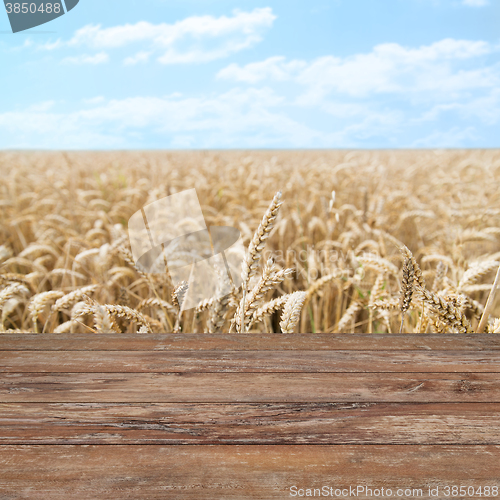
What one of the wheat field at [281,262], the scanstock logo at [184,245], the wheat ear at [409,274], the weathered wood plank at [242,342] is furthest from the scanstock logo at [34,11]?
the wheat ear at [409,274]

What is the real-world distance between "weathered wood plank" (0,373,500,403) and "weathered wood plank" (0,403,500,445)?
2 centimetres

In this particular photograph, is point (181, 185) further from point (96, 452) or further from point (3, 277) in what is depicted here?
point (96, 452)

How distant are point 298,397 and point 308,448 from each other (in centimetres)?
13

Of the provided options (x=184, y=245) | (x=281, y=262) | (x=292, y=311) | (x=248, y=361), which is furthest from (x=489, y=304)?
(x=281, y=262)

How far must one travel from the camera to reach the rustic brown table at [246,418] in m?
0.57

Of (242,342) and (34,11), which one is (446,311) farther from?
(34,11)

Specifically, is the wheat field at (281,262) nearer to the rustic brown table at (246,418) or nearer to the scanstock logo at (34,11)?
the rustic brown table at (246,418)

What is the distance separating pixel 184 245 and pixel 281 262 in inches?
35.3

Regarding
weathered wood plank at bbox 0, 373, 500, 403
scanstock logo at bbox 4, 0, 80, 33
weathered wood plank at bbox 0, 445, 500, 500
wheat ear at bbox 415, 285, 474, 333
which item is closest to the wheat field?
wheat ear at bbox 415, 285, 474, 333

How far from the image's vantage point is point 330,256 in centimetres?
179

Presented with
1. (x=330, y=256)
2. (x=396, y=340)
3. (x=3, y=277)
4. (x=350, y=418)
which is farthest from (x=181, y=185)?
(x=350, y=418)

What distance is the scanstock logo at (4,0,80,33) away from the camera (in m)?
2.09

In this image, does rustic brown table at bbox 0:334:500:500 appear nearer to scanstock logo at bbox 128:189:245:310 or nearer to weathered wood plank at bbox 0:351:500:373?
weathered wood plank at bbox 0:351:500:373

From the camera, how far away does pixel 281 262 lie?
2.40 metres
